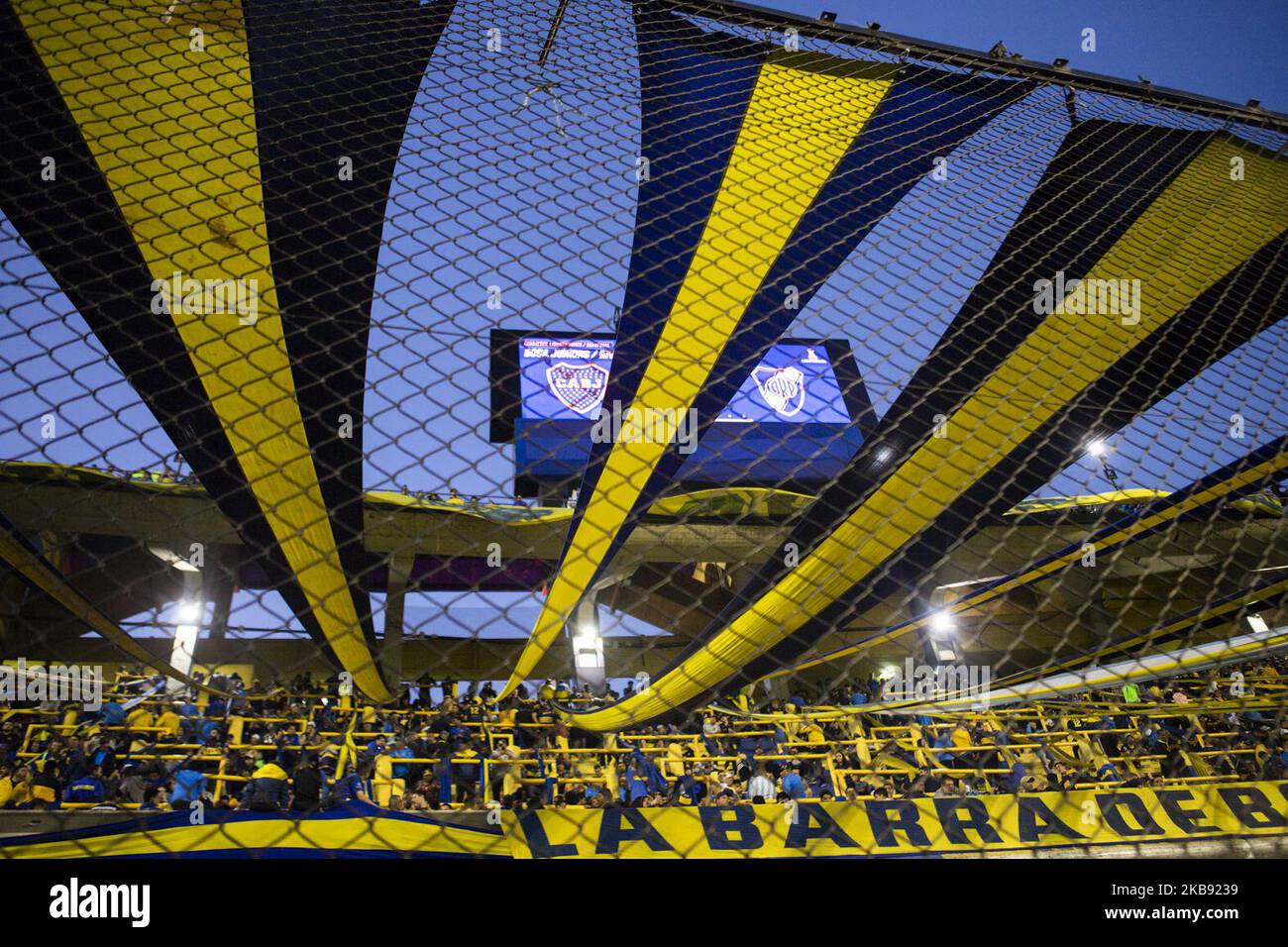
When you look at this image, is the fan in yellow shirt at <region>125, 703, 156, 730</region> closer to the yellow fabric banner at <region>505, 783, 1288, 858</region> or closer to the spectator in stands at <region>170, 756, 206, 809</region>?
the spectator in stands at <region>170, 756, 206, 809</region>

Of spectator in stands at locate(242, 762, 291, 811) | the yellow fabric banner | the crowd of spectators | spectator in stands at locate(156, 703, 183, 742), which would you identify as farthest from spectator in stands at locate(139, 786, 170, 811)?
the yellow fabric banner

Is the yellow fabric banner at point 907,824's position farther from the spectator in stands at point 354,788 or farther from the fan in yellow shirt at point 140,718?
the fan in yellow shirt at point 140,718

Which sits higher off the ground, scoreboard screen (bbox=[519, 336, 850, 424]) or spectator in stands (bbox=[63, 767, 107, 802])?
scoreboard screen (bbox=[519, 336, 850, 424])

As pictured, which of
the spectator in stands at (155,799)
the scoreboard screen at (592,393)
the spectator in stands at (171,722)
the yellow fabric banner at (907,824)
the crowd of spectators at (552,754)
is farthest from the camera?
the scoreboard screen at (592,393)

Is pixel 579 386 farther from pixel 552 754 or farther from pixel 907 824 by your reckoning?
pixel 907 824

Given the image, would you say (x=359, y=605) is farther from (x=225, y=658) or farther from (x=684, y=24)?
(x=225, y=658)

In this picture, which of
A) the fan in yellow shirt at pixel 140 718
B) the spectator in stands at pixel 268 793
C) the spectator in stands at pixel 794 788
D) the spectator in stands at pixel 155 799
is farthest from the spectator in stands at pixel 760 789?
the fan in yellow shirt at pixel 140 718

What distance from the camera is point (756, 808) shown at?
68.0 inches

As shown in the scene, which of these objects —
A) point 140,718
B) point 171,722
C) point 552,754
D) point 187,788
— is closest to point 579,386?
point 552,754
